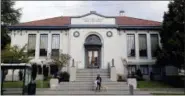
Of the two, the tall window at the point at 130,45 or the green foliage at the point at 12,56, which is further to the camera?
the tall window at the point at 130,45

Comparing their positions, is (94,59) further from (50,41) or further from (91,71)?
(50,41)

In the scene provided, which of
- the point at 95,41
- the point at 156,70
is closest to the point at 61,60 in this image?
the point at 95,41

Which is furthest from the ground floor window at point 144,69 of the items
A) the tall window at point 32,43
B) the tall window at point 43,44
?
the tall window at point 32,43

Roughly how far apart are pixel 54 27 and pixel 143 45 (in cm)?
1185

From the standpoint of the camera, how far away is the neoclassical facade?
3447 centimetres

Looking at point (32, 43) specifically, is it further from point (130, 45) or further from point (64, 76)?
point (130, 45)

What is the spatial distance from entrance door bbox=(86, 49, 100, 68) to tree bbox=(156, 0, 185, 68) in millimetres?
7737

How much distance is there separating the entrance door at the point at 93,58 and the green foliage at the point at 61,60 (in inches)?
112

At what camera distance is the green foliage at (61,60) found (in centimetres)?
3250

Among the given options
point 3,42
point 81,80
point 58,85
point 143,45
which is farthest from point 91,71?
point 3,42

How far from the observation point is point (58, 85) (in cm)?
2656

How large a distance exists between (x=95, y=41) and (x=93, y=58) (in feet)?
7.13

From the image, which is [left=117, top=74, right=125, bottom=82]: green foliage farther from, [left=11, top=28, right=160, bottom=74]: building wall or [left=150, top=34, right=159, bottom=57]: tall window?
[left=150, top=34, right=159, bottom=57]: tall window

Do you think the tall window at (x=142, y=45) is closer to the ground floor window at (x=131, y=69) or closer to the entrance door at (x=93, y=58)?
the ground floor window at (x=131, y=69)
